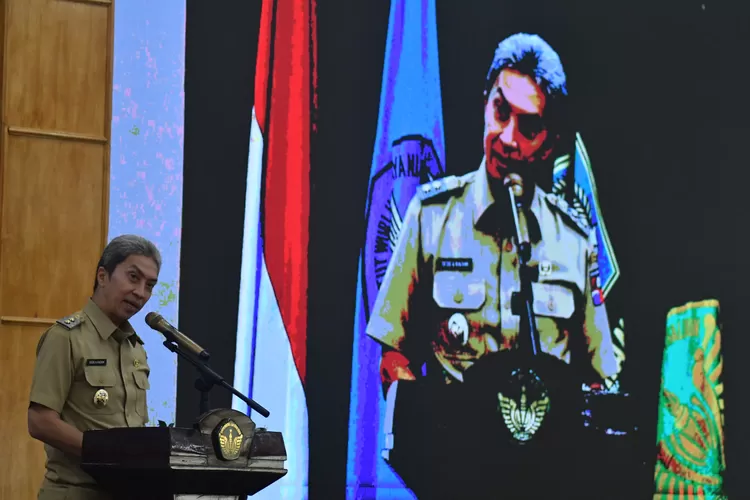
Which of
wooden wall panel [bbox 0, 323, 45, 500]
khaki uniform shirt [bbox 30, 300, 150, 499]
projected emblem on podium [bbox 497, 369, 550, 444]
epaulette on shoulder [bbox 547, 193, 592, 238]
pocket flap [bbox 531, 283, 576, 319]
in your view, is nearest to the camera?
khaki uniform shirt [bbox 30, 300, 150, 499]

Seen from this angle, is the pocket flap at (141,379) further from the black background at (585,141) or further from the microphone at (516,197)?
the microphone at (516,197)

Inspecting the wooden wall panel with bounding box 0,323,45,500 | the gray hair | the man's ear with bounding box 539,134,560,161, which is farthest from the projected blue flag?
the gray hair

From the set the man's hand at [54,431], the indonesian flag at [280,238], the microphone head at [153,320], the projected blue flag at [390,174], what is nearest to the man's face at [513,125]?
the projected blue flag at [390,174]

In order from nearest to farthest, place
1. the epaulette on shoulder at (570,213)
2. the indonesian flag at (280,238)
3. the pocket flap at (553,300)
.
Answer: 1. the indonesian flag at (280,238)
2. the pocket flap at (553,300)
3. the epaulette on shoulder at (570,213)

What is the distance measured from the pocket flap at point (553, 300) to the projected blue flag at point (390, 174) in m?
0.74

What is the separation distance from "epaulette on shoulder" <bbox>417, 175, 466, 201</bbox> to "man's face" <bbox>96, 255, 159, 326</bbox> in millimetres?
2563

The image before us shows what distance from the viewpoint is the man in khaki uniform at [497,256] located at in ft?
17.1

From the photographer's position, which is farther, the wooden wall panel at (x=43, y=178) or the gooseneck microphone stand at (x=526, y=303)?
the gooseneck microphone stand at (x=526, y=303)

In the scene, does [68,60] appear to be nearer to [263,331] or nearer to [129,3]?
[129,3]

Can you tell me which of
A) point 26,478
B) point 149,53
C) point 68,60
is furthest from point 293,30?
point 26,478

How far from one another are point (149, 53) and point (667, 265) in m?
2.73

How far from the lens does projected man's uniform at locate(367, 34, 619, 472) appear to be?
17.1ft

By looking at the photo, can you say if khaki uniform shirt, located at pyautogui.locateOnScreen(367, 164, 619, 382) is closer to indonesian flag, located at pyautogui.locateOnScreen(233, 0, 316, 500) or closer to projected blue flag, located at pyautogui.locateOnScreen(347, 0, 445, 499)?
projected blue flag, located at pyautogui.locateOnScreen(347, 0, 445, 499)

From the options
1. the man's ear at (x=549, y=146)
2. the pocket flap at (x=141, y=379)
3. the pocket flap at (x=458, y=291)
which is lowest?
the pocket flap at (x=141, y=379)
